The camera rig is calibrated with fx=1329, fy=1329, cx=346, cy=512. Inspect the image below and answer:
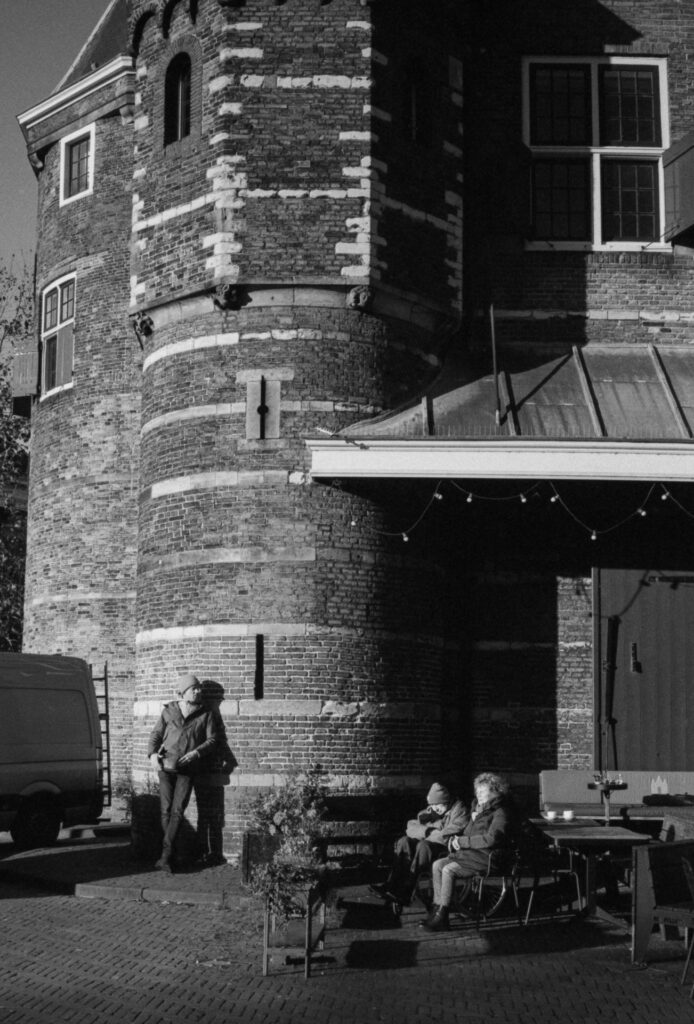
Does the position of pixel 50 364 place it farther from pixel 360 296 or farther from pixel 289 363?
pixel 360 296

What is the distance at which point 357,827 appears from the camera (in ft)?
49.0

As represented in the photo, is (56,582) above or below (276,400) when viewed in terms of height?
below

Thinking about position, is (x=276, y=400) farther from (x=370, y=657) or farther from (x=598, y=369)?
(x=598, y=369)

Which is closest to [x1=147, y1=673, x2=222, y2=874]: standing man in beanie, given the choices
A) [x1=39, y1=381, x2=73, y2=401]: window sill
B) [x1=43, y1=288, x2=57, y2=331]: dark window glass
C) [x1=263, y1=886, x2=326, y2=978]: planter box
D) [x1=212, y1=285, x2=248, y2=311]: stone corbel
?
[x1=263, y1=886, x2=326, y2=978]: planter box

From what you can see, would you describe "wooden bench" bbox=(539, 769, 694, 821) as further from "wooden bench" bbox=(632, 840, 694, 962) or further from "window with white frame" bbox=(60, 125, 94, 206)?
"window with white frame" bbox=(60, 125, 94, 206)

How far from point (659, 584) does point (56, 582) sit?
33.3ft

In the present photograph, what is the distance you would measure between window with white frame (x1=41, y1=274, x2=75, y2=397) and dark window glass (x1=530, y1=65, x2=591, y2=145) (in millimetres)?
8514

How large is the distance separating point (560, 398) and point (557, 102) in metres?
4.81

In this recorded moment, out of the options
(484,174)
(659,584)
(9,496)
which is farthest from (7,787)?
(9,496)

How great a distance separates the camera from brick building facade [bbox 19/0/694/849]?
15.3m

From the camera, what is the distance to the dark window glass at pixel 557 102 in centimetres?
1855

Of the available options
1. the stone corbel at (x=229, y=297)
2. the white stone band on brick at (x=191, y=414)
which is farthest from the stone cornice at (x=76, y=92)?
the white stone band on brick at (x=191, y=414)

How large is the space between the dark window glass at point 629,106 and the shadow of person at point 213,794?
32.2 ft

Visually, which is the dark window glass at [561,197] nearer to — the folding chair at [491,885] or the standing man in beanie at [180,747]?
the standing man in beanie at [180,747]
